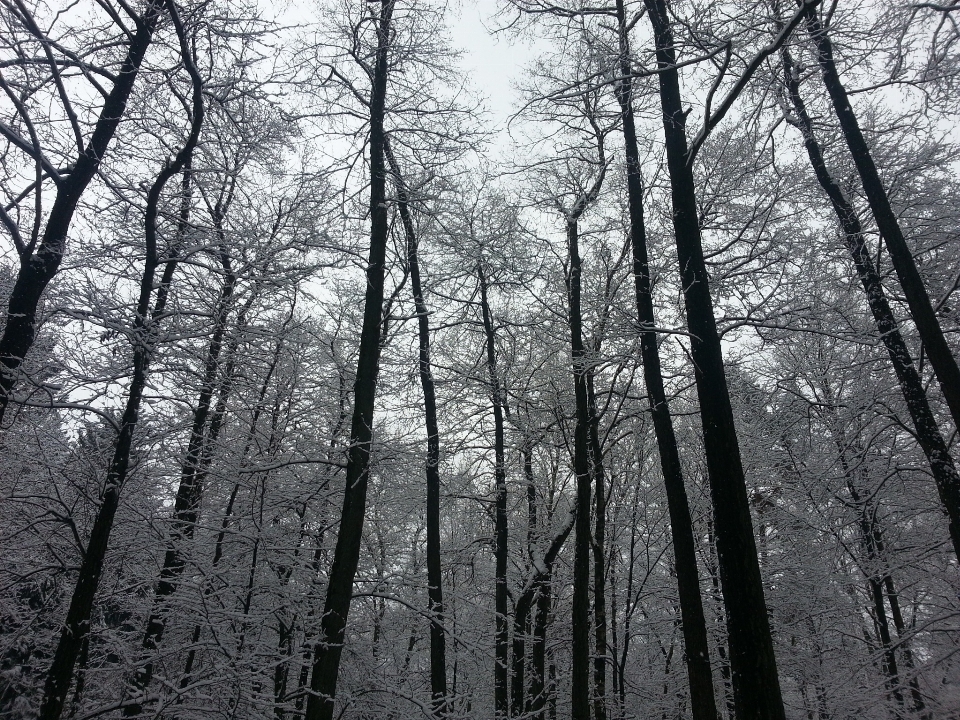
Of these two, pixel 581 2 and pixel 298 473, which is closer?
pixel 581 2

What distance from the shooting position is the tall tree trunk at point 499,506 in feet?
36.1

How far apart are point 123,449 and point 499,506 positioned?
303 inches

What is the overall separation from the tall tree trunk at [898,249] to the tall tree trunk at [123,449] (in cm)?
660

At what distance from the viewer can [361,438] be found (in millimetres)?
7336

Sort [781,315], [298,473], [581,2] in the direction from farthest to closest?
[298,473]
[581,2]
[781,315]

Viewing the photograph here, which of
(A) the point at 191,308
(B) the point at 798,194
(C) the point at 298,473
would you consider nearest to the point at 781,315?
(B) the point at 798,194

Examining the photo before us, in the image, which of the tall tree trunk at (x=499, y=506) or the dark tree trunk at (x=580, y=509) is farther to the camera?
the tall tree trunk at (x=499, y=506)

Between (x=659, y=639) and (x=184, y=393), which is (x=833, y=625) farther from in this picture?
(x=184, y=393)

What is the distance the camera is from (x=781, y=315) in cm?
614

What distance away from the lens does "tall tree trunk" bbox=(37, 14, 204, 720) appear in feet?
15.3

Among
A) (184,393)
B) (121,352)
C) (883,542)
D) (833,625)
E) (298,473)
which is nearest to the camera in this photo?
(121,352)

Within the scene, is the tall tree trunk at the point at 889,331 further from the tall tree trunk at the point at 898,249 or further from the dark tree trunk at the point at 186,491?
the dark tree trunk at the point at 186,491

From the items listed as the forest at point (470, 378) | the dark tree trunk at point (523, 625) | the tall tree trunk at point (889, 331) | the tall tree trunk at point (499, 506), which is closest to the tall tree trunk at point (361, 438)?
the forest at point (470, 378)

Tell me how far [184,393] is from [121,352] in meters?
1.23
